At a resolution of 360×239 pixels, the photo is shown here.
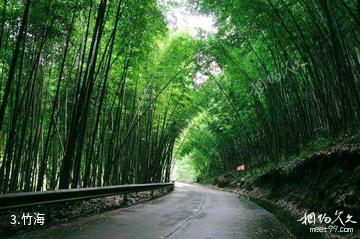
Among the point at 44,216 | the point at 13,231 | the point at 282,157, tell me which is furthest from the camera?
the point at 282,157

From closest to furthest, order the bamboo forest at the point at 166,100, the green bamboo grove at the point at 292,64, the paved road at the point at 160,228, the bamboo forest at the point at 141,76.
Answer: the paved road at the point at 160,228 → the bamboo forest at the point at 166,100 → the bamboo forest at the point at 141,76 → the green bamboo grove at the point at 292,64

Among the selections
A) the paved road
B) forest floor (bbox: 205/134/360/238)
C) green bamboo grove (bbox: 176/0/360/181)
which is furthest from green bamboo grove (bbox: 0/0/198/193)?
forest floor (bbox: 205/134/360/238)

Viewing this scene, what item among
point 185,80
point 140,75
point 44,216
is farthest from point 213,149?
point 44,216

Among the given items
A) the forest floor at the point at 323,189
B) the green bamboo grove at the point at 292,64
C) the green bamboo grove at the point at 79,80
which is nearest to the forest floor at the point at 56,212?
the green bamboo grove at the point at 79,80

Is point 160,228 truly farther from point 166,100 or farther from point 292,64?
point 166,100

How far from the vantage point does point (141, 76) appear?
10438 millimetres

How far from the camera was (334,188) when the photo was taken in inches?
185

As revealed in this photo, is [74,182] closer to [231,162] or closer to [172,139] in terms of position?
[172,139]

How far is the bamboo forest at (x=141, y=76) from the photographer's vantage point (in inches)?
242

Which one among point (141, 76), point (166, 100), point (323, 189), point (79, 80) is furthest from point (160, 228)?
point (166, 100)

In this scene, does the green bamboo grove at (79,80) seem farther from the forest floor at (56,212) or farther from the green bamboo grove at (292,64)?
the green bamboo grove at (292,64)

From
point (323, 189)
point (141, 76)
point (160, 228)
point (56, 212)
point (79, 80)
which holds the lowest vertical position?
point (160, 228)

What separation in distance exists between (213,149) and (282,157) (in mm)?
16666

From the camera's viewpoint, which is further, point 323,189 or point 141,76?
point 141,76
